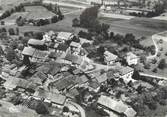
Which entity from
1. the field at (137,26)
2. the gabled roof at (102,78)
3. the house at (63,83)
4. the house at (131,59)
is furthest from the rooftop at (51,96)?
the field at (137,26)

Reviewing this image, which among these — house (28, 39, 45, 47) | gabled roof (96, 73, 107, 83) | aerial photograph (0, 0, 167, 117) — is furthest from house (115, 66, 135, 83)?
house (28, 39, 45, 47)

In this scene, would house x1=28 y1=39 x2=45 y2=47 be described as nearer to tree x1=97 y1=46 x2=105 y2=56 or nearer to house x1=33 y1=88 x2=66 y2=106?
tree x1=97 y1=46 x2=105 y2=56

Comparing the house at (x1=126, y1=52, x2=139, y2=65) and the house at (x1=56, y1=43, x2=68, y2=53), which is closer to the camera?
the house at (x1=126, y1=52, x2=139, y2=65)

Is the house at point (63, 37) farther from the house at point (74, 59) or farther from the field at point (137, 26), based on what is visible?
the field at point (137, 26)

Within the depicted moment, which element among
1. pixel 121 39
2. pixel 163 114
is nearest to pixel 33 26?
pixel 121 39

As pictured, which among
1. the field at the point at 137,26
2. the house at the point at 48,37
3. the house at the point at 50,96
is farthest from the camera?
the field at the point at 137,26

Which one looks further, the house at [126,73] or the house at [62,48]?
the house at [62,48]

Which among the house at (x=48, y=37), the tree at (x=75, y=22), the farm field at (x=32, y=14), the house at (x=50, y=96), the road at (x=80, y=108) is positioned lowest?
the road at (x=80, y=108)

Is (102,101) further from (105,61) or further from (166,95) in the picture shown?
(105,61)
